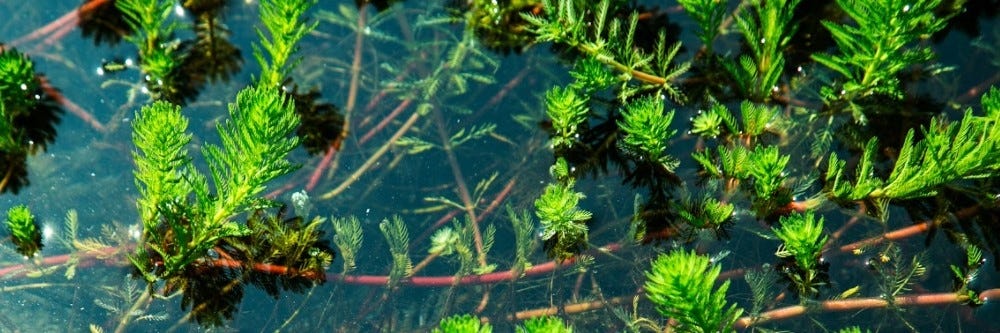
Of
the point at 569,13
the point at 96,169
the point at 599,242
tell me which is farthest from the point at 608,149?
the point at 96,169

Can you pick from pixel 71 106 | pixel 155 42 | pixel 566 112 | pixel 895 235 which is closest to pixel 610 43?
pixel 566 112

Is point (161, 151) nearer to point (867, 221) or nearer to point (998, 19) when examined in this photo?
point (867, 221)

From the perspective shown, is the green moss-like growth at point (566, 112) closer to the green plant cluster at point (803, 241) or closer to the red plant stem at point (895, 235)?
the green plant cluster at point (803, 241)

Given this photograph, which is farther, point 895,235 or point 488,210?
point 488,210

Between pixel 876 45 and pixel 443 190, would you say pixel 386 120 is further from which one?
pixel 876 45

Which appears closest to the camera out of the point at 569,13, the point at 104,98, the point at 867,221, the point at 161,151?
the point at 161,151

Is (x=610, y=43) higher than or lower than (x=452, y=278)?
higher
